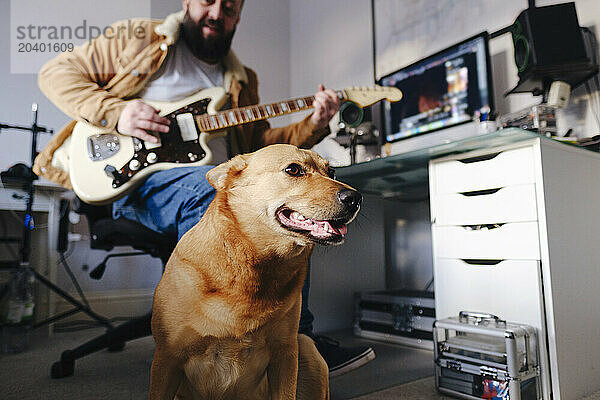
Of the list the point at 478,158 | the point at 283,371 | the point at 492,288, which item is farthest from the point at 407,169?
the point at 283,371

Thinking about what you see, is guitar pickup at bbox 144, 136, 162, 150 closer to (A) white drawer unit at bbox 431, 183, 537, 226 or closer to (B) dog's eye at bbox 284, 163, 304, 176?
(B) dog's eye at bbox 284, 163, 304, 176

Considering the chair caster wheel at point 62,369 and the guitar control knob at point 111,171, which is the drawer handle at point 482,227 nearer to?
the guitar control knob at point 111,171

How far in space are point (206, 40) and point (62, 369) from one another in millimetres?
870

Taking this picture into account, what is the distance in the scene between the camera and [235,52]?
123cm

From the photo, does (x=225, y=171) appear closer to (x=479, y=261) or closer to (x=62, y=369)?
(x=62, y=369)

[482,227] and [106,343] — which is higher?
[482,227]

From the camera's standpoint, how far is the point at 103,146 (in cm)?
97

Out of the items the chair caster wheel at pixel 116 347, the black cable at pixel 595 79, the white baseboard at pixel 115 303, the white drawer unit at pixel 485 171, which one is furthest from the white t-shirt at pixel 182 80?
the black cable at pixel 595 79

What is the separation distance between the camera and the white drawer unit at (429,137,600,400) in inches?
43.9

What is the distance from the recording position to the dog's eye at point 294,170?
0.78 metres

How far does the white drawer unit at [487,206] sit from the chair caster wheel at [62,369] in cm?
108

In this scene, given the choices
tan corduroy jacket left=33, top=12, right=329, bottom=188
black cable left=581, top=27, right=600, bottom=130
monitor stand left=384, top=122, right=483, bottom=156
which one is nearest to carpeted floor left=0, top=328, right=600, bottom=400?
tan corduroy jacket left=33, top=12, right=329, bottom=188

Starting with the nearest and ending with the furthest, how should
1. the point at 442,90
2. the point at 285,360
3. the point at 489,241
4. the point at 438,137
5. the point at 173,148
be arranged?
the point at 285,360 < the point at 173,148 < the point at 489,241 < the point at 442,90 < the point at 438,137

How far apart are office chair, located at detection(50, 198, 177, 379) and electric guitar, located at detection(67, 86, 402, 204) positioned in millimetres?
40
